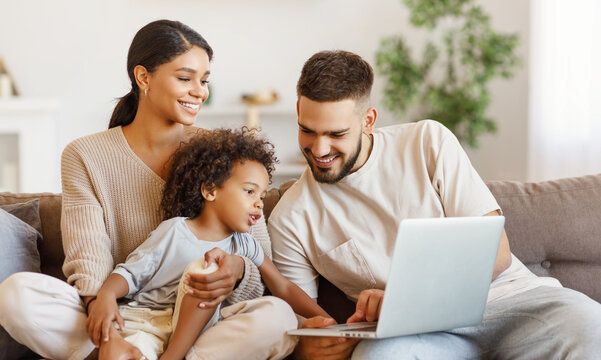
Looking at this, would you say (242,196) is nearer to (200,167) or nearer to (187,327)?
(200,167)

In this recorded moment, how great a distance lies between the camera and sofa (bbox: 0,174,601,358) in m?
1.91

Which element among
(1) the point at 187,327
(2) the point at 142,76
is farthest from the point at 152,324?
(2) the point at 142,76

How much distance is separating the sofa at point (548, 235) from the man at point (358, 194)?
0.13 m

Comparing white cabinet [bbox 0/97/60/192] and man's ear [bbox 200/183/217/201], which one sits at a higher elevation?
man's ear [bbox 200/183/217/201]

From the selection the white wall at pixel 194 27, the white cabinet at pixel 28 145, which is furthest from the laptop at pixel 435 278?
the white cabinet at pixel 28 145

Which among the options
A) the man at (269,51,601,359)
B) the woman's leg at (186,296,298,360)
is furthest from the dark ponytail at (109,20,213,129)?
the woman's leg at (186,296,298,360)

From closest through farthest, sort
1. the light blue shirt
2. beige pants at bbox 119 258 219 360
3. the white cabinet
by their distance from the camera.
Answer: beige pants at bbox 119 258 219 360
the light blue shirt
the white cabinet

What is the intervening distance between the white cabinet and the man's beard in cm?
304

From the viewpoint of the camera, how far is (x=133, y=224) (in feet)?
5.94

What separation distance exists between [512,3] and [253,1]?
1.68 m

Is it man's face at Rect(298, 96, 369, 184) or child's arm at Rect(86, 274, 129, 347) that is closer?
child's arm at Rect(86, 274, 129, 347)

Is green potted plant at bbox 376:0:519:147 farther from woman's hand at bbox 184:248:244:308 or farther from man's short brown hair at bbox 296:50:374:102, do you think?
woman's hand at bbox 184:248:244:308

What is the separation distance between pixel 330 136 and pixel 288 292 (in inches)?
16.2

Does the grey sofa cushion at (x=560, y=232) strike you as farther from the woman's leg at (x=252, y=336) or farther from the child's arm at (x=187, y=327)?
the child's arm at (x=187, y=327)
